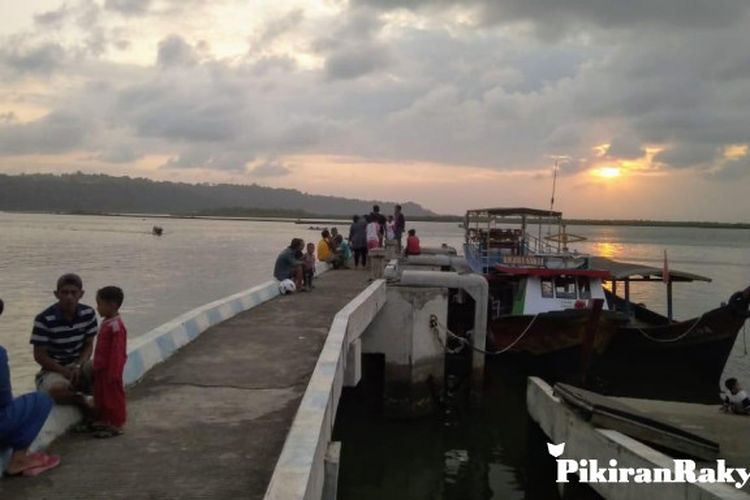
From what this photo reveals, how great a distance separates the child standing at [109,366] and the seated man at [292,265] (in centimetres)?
906

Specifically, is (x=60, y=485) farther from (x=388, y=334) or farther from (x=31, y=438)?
(x=388, y=334)

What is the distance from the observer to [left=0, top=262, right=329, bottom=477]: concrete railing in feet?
18.6

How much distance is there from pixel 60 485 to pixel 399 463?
789cm

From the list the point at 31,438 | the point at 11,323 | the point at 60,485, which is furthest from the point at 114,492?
the point at 11,323

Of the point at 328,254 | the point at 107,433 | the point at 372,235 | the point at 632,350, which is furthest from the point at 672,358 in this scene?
the point at 107,433

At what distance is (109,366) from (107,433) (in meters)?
0.57

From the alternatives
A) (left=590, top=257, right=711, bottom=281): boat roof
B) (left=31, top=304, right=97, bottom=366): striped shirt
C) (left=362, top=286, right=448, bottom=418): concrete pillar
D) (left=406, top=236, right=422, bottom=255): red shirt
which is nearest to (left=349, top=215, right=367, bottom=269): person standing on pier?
(left=406, top=236, right=422, bottom=255): red shirt

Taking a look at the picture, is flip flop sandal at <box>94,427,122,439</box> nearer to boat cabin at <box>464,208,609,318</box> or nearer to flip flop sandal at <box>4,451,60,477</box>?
flip flop sandal at <box>4,451,60,477</box>

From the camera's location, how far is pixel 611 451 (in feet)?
27.3

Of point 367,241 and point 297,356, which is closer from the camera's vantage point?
point 297,356

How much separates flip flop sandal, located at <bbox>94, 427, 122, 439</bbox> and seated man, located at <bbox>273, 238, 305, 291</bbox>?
9173 millimetres

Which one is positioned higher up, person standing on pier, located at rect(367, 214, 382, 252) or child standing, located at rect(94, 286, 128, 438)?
person standing on pier, located at rect(367, 214, 382, 252)

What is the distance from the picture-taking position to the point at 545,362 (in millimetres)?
16828

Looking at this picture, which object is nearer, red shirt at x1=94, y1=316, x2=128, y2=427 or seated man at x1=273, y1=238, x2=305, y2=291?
red shirt at x1=94, y1=316, x2=128, y2=427
